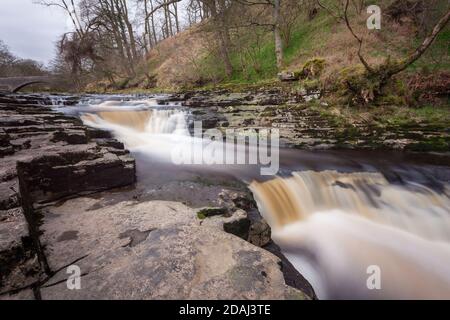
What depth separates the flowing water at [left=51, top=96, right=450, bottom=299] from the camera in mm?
3018

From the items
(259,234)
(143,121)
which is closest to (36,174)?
(259,234)

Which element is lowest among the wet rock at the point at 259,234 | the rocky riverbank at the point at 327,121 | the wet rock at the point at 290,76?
the wet rock at the point at 259,234

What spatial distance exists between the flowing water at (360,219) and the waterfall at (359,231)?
12 mm

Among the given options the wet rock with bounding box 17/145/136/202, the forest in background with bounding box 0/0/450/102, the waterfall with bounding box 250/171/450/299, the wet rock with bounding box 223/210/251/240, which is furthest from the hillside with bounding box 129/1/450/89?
the wet rock with bounding box 17/145/136/202

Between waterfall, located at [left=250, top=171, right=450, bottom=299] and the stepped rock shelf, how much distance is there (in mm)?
777

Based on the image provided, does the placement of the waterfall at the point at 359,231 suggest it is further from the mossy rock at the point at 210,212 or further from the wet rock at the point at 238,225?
the mossy rock at the point at 210,212

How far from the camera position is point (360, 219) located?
12.7 feet

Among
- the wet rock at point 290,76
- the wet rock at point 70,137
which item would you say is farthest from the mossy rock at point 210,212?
the wet rock at point 290,76

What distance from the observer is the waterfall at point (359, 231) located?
2.99 metres

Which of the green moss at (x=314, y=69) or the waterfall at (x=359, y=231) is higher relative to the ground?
the green moss at (x=314, y=69)

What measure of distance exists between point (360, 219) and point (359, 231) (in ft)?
0.87

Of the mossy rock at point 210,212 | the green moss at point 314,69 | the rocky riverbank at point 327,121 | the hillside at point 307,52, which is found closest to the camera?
the mossy rock at point 210,212

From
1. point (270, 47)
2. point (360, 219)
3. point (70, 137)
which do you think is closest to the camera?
point (360, 219)

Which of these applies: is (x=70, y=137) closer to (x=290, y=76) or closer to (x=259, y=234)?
(x=259, y=234)
